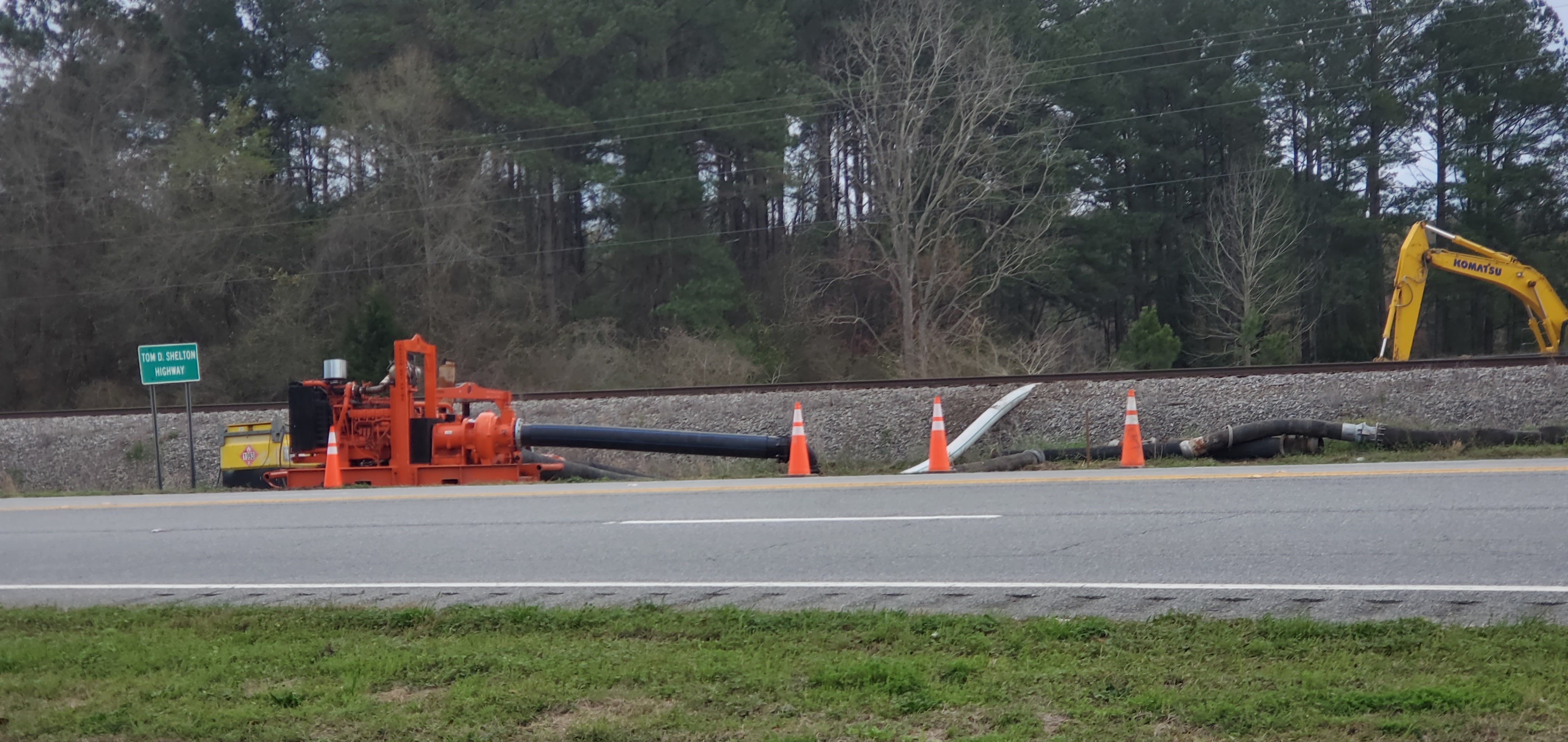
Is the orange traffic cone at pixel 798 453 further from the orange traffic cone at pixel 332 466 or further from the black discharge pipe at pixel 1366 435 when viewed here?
the orange traffic cone at pixel 332 466

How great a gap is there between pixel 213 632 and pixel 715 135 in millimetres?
34415

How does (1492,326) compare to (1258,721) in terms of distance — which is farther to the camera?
(1492,326)

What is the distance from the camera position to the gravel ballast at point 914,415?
16.6 metres

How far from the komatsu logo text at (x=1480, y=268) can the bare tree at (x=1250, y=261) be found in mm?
15641

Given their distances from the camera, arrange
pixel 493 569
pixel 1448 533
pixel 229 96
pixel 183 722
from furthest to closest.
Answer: pixel 229 96
pixel 493 569
pixel 1448 533
pixel 183 722

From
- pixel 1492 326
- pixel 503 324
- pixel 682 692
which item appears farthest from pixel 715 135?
pixel 682 692

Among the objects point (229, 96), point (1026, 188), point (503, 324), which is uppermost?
point (229, 96)

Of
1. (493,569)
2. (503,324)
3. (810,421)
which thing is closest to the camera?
(493,569)

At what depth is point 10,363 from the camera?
40.7 meters

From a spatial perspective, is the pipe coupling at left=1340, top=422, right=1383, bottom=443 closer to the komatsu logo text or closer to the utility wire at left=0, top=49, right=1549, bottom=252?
the komatsu logo text

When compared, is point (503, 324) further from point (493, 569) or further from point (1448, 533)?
point (1448, 533)

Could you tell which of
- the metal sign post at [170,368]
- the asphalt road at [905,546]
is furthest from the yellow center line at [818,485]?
the metal sign post at [170,368]

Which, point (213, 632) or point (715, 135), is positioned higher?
point (715, 135)

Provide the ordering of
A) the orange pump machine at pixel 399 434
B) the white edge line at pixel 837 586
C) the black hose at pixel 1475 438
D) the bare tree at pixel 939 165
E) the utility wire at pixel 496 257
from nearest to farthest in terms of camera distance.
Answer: the white edge line at pixel 837 586 → the black hose at pixel 1475 438 → the orange pump machine at pixel 399 434 → the bare tree at pixel 939 165 → the utility wire at pixel 496 257
